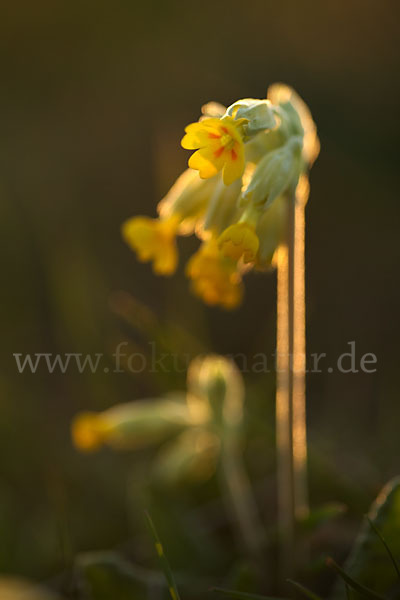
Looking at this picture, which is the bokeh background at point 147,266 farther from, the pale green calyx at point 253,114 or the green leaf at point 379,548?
the pale green calyx at point 253,114

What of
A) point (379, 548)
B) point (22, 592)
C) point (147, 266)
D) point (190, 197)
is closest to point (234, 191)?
point (190, 197)

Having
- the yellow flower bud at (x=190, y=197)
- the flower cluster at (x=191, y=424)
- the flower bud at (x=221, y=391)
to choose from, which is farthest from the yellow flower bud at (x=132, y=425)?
the yellow flower bud at (x=190, y=197)

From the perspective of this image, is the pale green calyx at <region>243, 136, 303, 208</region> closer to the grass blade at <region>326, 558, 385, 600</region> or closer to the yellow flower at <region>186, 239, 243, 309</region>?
the yellow flower at <region>186, 239, 243, 309</region>

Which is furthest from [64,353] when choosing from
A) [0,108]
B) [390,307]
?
[0,108]

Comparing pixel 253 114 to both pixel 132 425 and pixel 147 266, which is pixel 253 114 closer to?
pixel 132 425

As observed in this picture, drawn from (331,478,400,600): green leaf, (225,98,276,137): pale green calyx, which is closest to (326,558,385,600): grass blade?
(331,478,400,600): green leaf

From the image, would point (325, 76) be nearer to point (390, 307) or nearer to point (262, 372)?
point (390, 307)

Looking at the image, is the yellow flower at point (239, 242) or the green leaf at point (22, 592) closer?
the yellow flower at point (239, 242)
